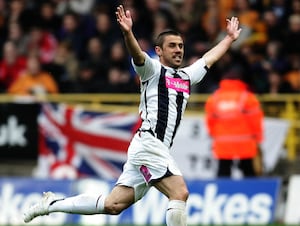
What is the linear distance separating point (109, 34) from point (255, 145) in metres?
4.33

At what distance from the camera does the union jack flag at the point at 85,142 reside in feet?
A: 62.8

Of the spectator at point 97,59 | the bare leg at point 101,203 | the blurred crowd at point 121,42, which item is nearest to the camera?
the bare leg at point 101,203

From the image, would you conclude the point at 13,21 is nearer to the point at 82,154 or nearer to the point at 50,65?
the point at 50,65

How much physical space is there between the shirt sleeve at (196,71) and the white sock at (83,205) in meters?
1.53

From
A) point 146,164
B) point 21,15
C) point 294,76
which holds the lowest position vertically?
point 146,164

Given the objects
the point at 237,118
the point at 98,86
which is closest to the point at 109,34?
the point at 98,86

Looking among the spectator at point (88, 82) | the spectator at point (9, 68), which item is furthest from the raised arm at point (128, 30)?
the spectator at point (9, 68)

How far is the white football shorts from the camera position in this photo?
1162cm

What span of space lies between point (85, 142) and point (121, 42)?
2.13 metres

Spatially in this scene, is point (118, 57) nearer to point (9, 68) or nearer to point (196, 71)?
point (9, 68)

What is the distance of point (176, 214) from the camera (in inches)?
444

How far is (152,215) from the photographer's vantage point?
674 inches

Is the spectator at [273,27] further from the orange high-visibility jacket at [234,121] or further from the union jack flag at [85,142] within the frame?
the union jack flag at [85,142]

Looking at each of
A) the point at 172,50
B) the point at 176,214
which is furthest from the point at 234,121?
the point at 176,214
